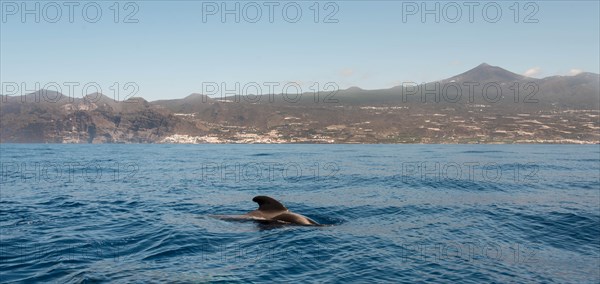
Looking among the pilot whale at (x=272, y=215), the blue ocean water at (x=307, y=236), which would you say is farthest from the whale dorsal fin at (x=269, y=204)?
the blue ocean water at (x=307, y=236)

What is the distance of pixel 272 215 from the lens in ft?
70.8

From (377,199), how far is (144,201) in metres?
17.4

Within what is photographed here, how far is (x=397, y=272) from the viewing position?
44.5 feet

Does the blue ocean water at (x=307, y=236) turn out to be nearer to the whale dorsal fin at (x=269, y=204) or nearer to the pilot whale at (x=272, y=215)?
the pilot whale at (x=272, y=215)

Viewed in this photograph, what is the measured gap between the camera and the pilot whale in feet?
69.3

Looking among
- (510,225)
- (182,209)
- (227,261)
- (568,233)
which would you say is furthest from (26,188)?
(568,233)

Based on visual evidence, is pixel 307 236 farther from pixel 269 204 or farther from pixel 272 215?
pixel 269 204

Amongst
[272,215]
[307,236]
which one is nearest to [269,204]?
[272,215]

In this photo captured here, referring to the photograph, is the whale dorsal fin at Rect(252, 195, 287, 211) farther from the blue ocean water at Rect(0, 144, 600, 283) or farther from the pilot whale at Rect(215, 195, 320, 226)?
the blue ocean water at Rect(0, 144, 600, 283)

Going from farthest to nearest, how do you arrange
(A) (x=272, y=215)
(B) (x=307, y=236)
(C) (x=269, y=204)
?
(C) (x=269, y=204) → (A) (x=272, y=215) → (B) (x=307, y=236)

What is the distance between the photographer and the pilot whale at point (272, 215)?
69.3 ft

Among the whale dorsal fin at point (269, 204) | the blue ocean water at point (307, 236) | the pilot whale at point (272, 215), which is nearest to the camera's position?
the blue ocean water at point (307, 236)

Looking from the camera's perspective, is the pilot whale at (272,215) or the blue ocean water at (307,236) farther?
the pilot whale at (272,215)

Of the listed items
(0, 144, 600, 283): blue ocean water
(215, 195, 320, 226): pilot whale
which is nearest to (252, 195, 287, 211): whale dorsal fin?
(215, 195, 320, 226): pilot whale
